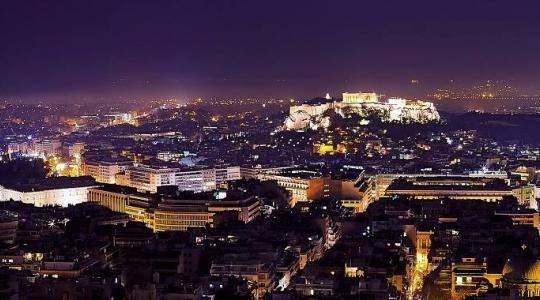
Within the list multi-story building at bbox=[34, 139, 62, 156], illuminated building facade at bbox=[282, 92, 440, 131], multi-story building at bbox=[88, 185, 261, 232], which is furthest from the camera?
illuminated building facade at bbox=[282, 92, 440, 131]

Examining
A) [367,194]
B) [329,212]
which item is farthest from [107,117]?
[329,212]

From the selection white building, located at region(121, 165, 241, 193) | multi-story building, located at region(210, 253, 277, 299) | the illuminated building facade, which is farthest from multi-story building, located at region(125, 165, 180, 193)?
the illuminated building facade

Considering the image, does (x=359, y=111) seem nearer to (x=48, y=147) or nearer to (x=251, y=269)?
(x=48, y=147)

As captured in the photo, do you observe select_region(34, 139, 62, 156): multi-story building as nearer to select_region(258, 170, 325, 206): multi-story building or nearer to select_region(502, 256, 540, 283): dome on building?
select_region(258, 170, 325, 206): multi-story building

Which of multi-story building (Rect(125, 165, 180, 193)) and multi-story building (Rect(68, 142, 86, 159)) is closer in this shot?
multi-story building (Rect(125, 165, 180, 193))

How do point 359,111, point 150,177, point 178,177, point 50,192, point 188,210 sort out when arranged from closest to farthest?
point 188,210, point 50,192, point 178,177, point 150,177, point 359,111

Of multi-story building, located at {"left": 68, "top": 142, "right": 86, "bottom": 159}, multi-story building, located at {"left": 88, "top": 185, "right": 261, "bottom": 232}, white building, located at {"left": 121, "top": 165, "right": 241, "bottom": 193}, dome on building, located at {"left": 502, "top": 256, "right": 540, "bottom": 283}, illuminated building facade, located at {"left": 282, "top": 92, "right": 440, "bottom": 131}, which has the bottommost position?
dome on building, located at {"left": 502, "top": 256, "right": 540, "bottom": 283}

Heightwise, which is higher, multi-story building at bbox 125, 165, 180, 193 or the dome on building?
multi-story building at bbox 125, 165, 180, 193

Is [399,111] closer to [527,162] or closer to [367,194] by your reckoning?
[527,162]

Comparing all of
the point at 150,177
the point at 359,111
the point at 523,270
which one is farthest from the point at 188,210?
the point at 359,111
